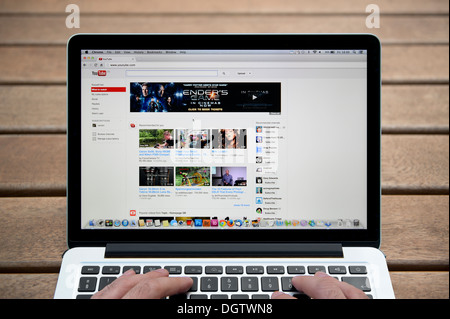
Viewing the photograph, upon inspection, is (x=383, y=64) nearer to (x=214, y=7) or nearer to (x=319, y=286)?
(x=214, y=7)

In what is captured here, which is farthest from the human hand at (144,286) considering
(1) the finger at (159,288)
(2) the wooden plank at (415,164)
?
(2) the wooden plank at (415,164)

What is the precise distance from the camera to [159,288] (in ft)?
1.54

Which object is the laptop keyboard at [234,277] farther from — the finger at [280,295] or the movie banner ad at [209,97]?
the movie banner ad at [209,97]

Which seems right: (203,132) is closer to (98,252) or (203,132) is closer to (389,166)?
(98,252)

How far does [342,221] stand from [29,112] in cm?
73

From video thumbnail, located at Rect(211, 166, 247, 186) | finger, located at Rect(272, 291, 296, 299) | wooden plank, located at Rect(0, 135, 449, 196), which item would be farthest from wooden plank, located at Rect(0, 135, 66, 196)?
finger, located at Rect(272, 291, 296, 299)

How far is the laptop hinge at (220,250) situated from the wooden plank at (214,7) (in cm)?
60

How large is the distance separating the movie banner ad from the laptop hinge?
0.82 ft

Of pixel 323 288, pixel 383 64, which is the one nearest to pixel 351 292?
pixel 323 288

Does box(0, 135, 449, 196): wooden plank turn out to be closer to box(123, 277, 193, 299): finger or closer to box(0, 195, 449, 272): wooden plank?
box(0, 195, 449, 272): wooden plank

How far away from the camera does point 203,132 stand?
1.80 feet

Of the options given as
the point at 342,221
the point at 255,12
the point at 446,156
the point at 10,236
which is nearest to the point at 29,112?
the point at 10,236

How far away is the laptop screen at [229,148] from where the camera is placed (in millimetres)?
547

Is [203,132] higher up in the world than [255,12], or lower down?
lower down
